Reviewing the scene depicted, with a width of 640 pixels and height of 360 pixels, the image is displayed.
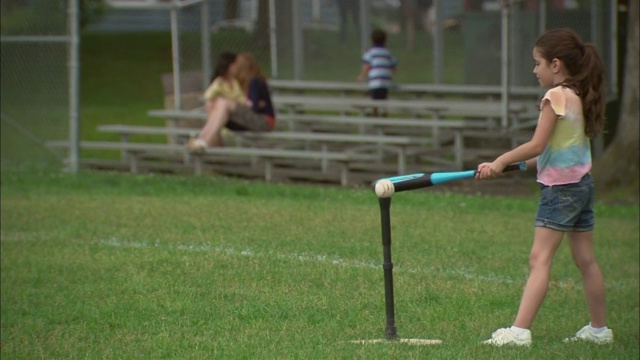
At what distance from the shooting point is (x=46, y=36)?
50.4 feet

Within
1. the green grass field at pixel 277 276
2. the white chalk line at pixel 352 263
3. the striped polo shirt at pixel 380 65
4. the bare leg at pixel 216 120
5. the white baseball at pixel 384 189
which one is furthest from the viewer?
the striped polo shirt at pixel 380 65

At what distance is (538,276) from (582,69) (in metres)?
1.13

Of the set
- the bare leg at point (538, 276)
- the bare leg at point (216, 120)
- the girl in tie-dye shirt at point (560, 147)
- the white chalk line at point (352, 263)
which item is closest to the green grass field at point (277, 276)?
the white chalk line at point (352, 263)

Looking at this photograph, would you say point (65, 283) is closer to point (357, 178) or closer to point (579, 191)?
point (579, 191)

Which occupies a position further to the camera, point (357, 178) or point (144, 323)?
point (357, 178)

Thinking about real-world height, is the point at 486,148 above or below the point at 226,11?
Answer: below

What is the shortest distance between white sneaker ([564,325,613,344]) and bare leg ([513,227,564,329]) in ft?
1.59

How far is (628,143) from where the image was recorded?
1436 centimetres

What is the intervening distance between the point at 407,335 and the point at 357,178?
882 cm

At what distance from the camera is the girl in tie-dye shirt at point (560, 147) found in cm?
678

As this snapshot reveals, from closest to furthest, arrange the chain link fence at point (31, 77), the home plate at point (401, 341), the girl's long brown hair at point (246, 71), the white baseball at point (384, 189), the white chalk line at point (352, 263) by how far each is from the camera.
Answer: the white baseball at point (384, 189) → the home plate at point (401, 341) → the white chalk line at point (352, 263) → the chain link fence at point (31, 77) → the girl's long brown hair at point (246, 71)

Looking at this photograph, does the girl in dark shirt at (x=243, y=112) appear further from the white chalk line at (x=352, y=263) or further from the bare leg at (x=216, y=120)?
the white chalk line at (x=352, y=263)

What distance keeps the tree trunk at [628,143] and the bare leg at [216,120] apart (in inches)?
189

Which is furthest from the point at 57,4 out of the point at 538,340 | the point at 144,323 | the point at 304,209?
the point at 538,340
